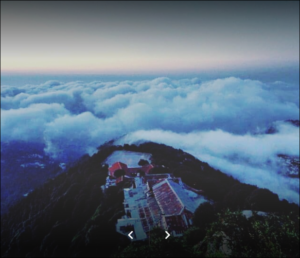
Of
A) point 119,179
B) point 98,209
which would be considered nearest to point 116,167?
point 119,179

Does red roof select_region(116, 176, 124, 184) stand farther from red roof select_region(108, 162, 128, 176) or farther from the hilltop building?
red roof select_region(108, 162, 128, 176)

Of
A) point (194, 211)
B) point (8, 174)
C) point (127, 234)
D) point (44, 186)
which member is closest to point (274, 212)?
point (194, 211)

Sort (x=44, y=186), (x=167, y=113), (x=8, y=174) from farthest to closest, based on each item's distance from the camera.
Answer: (x=8, y=174) → (x=44, y=186) → (x=167, y=113)

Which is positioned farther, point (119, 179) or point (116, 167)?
point (116, 167)

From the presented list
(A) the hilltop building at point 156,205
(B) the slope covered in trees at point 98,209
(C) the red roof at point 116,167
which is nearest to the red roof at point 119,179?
(A) the hilltop building at point 156,205

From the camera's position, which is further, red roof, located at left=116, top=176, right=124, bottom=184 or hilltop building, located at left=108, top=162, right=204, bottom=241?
red roof, located at left=116, top=176, right=124, bottom=184

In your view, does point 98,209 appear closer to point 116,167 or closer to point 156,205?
point 116,167

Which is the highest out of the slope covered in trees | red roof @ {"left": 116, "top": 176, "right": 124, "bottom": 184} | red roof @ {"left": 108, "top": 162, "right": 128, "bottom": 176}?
red roof @ {"left": 108, "top": 162, "right": 128, "bottom": 176}

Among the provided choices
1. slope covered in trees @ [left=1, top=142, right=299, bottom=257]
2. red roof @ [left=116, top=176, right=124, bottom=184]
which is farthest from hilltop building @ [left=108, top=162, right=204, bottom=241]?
slope covered in trees @ [left=1, top=142, right=299, bottom=257]

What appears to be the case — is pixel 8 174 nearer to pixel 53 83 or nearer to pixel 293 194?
pixel 53 83

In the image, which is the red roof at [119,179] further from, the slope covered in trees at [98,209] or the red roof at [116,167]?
the red roof at [116,167]

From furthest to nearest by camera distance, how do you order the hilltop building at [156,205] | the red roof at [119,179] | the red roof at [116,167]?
the red roof at [116,167], the red roof at [119,179], the hilltop building at [156,205]
